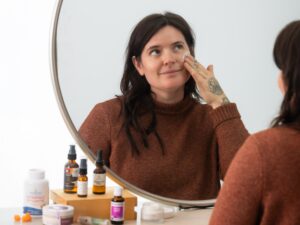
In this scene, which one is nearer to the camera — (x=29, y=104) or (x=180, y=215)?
(x=180, y=215)

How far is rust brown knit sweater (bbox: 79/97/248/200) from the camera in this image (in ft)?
4.09

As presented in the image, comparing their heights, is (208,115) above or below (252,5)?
below

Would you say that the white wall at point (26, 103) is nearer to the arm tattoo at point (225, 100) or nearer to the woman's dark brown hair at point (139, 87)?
the woman's dark brown hair at point (139, 87)

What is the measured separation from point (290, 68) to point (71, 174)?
56cm

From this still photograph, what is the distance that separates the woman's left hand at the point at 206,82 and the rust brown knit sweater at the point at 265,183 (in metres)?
0.45

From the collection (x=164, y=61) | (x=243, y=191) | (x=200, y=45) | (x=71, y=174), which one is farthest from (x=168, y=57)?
(x=243, y=191)

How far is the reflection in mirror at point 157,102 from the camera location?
4.07 ft

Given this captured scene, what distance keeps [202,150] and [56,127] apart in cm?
40

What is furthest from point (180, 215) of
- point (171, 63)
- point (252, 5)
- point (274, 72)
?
point (252, 5)

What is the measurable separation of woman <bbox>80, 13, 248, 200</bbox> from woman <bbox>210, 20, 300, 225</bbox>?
41cm

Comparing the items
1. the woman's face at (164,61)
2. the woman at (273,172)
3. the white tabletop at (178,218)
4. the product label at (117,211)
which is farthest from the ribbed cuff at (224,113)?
Answer: the woman at (273,172)

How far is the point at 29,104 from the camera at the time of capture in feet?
4.70

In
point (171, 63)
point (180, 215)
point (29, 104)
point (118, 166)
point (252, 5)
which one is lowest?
point (180, 215)

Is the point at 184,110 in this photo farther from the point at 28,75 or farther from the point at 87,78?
the point at 28,75
